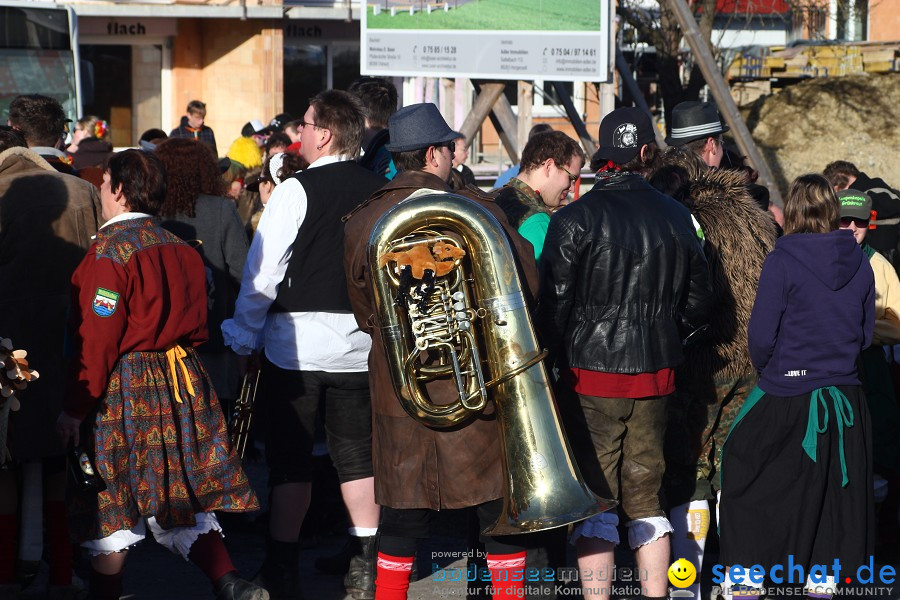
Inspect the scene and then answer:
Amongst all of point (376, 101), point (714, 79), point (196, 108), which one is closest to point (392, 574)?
point (376, 101)

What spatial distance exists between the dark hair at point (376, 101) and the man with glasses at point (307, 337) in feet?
3.63

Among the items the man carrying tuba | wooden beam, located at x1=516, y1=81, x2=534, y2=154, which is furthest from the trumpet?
wooden beam, located at x1=516, y1=81, x2=534, y2=154

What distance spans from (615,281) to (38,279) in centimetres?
240

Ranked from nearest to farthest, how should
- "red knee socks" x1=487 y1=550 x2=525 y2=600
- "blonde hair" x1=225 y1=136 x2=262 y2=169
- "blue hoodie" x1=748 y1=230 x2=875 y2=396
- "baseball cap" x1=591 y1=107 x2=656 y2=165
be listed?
"red knee socks" x1=487 y1=550 x2=525 y2=600 < "blue hoodie" x1=748 y1=230 x2=875 y2=396 < "baseball cap" x1=591 y1=107 x2=656 y2=165 < "blonde hair" x1=225 y1=136 x2=262 y2=169

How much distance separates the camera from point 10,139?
5637 mm

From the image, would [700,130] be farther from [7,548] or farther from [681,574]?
[7,548]

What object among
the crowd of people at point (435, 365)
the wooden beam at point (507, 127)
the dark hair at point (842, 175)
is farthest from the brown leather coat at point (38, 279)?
the wooden beam at point (507, 127)

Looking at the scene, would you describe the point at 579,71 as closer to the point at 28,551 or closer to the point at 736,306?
the point at 736,306

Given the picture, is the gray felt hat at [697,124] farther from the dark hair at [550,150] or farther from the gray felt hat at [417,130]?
the gray felt hat at [417,130]

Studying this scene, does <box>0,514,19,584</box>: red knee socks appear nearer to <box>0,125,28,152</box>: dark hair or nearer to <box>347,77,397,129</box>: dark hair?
<box>0,125,28,152</box>: dark hair

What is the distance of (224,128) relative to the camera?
2198 cm

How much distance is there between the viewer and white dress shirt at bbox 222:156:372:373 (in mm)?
4934

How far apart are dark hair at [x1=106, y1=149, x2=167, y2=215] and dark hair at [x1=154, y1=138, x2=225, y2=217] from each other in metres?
1.20

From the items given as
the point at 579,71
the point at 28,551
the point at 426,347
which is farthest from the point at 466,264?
the point at 579,71
